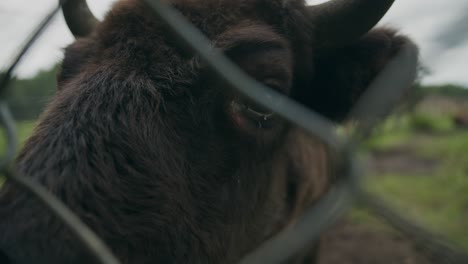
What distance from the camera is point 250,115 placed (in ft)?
A: 7.15

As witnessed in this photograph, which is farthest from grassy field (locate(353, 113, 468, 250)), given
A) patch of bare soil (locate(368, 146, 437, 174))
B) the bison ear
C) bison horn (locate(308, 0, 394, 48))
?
bison horn (locate(308, 0, 394, 48))

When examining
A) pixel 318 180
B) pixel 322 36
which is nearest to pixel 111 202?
pixel 322 36

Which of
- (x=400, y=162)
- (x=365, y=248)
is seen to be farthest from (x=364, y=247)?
(x=400, y=162)

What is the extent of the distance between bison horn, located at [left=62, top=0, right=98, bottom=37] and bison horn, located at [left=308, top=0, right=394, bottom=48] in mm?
1432

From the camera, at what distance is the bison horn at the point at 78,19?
9.73 feet

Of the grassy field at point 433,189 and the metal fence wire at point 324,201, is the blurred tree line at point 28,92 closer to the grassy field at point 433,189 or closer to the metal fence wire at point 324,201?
the grassy field at point 433,189

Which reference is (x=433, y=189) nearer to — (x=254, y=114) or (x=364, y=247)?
(x=364, y=247)

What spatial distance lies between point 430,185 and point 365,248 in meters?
3.18

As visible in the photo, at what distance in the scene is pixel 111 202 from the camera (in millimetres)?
1609

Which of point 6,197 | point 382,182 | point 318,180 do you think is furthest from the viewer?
point 382,182

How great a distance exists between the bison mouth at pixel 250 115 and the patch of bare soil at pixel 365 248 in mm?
3219

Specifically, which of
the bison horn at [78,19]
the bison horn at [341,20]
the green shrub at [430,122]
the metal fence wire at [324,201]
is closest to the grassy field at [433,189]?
the bison horn at [341,20]

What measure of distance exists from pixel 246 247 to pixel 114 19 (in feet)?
4.60

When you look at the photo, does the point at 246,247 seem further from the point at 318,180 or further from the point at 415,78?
the point at 318,180
